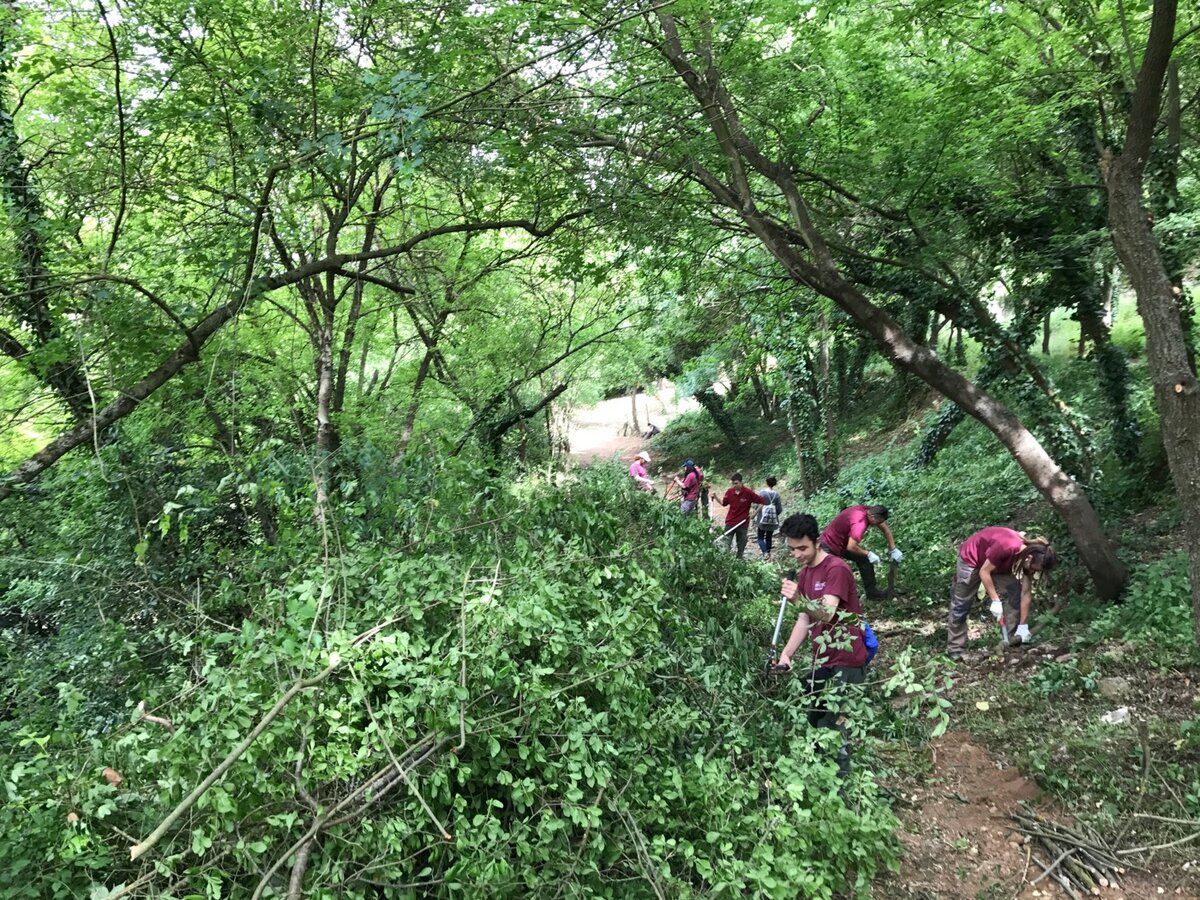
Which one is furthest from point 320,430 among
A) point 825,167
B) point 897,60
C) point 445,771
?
point 897,60

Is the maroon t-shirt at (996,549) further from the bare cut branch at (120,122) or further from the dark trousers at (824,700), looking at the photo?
the bare cut branch at (120,122)

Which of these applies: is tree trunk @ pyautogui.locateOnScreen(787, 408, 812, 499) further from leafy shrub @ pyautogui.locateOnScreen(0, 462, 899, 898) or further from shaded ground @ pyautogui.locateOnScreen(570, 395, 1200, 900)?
leafy shrub @ pyautogui.locateOnScreen(0, 462, 899, 898)

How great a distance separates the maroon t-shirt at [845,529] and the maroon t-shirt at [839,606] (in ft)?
11.1

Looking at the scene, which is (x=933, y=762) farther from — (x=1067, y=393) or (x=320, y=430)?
(x=1067, y=393)

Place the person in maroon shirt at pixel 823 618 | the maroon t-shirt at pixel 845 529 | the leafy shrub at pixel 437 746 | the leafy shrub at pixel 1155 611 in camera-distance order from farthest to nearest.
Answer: the maroon t-shirt at pixel 845 529
the leafy shrub at pixel 1155 611
the person in maroon shirt at pixel 823 618
the leafy shrub at pixel 437 746

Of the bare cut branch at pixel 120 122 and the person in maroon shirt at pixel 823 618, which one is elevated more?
the bare cut branch at pixel 120 122

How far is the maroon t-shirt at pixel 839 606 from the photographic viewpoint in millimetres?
4371

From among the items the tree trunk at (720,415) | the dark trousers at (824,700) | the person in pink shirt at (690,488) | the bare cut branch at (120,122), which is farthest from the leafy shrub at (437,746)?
the tree trunk at (720,415)

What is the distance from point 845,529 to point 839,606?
12.3 feet

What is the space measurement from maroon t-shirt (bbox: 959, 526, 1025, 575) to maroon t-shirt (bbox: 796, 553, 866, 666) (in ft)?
9.46

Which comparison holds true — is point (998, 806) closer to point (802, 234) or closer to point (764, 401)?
point (802, 234)

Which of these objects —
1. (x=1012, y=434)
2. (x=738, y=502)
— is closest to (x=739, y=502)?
(x=738, y=502)

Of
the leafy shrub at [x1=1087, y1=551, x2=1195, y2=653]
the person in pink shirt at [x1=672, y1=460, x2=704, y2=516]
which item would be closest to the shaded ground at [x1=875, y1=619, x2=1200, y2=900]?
the leafy shrub at [x1=1087, y1=551, x2=1195, y2=653]

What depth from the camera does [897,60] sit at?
9742 mm
